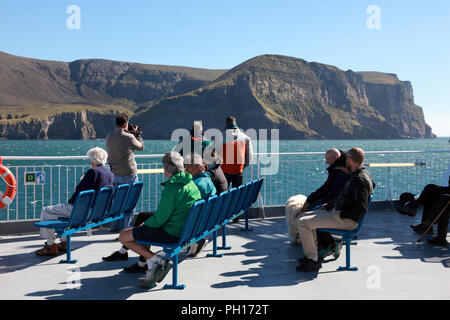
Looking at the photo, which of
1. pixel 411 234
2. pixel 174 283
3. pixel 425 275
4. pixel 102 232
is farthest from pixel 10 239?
pixel 411 234

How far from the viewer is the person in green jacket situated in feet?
15.1

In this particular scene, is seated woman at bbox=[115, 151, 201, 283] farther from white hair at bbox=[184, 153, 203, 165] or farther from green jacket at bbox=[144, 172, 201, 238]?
white hair at bbox=[184, 153, 203, 165]

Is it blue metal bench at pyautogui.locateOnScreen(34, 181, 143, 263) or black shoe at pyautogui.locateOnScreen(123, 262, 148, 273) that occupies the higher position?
blue metal bench at pyautogui.locateOnScreen(34, 181, 143, 263)

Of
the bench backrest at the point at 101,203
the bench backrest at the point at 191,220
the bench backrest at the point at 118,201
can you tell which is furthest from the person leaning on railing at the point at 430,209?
the bench backrest at the point at 101,203

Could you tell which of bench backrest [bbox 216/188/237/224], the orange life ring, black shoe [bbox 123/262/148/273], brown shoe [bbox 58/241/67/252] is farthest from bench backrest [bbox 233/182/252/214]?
the orange life ring

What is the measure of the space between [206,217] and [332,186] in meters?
1.79

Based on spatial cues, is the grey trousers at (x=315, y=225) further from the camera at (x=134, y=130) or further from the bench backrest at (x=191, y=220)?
the camera at (x=134, y=130)

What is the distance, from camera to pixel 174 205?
462 centimetres

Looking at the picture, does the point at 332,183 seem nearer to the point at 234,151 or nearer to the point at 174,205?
the point at 234,151

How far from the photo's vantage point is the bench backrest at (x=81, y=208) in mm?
5355

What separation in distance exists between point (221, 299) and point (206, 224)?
114 centimetres

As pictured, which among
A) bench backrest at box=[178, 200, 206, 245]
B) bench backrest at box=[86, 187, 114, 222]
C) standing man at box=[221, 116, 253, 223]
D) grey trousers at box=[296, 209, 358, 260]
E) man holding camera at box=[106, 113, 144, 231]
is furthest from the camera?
standing man at box=[221, 116, 253, 223]
